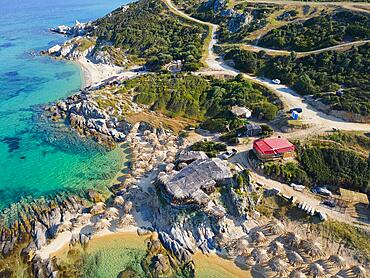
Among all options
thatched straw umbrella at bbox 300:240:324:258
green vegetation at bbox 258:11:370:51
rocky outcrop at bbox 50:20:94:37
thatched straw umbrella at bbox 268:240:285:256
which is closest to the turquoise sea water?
thatched straw umbrella at bbox 268:240:285:256

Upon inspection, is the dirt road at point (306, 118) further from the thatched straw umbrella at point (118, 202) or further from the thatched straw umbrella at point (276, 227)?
the thatched straw umbrella at point (118, 202)

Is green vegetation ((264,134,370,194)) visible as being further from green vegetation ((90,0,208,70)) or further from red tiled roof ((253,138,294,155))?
green vegetation ((90,0,208,70))

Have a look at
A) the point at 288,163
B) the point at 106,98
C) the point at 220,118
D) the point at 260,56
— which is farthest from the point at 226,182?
the point at 260,56

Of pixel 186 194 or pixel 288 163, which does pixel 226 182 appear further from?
pixel 288 163

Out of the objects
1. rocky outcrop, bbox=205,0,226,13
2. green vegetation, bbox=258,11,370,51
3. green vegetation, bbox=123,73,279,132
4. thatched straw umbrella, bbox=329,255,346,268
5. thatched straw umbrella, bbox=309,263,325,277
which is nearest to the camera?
thatched straw umbrella, bbox=309,263,325,277

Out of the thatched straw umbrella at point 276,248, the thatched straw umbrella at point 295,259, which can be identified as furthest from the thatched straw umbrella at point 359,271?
the thatched straw umbrella at point 276,248

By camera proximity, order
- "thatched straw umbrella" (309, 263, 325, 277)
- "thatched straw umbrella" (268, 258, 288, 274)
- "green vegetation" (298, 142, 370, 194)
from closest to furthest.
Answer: "thatched straw umbrella" (309, 263, 325, 277)
"thatched straw umbrella" (268, 258, 288, 274)
"green vegetation" (298, 142, 370, 194)

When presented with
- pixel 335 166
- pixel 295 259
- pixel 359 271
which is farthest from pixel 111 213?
pixel 335 166
